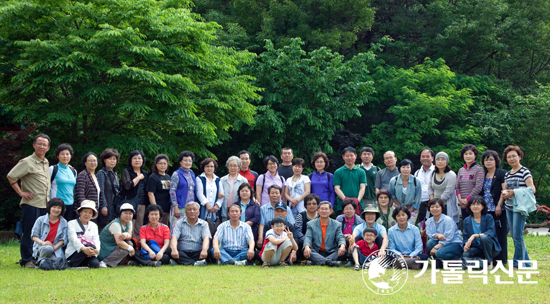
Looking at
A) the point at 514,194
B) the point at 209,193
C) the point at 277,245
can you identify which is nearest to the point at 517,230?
the point at 514,194

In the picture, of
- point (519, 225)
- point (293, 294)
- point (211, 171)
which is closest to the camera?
point (293, 294)

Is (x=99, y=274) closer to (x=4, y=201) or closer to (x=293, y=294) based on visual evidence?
(x=293, y=294)

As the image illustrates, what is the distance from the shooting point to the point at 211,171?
29.8ft

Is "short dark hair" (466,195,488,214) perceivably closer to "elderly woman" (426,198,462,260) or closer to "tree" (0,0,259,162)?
"elderly woman" (426,198,462,260)

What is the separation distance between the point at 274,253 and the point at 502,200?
3763 millimetres

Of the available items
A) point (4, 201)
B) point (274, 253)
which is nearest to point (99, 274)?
point (274, 253)

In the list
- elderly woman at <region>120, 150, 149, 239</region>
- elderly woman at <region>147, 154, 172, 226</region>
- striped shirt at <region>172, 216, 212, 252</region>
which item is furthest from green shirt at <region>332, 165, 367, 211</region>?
elderly woman at <region>120, 150, 149, 239</region>

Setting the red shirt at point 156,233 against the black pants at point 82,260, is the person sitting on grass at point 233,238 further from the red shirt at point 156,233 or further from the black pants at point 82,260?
the black pants at point 82,260

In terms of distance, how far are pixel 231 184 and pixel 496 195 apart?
15.4 ft

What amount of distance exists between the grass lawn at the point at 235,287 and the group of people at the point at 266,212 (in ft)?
1.83

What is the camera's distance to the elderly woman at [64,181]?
787 cm

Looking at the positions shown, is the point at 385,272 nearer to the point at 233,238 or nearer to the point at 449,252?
the point at 449,252

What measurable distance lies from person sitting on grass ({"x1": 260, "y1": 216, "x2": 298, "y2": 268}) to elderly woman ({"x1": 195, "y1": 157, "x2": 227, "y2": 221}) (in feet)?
4.78

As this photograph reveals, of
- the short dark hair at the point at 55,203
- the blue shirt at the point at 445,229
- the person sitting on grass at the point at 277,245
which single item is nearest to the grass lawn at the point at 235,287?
the person sitting on grass at the point at 277,245
